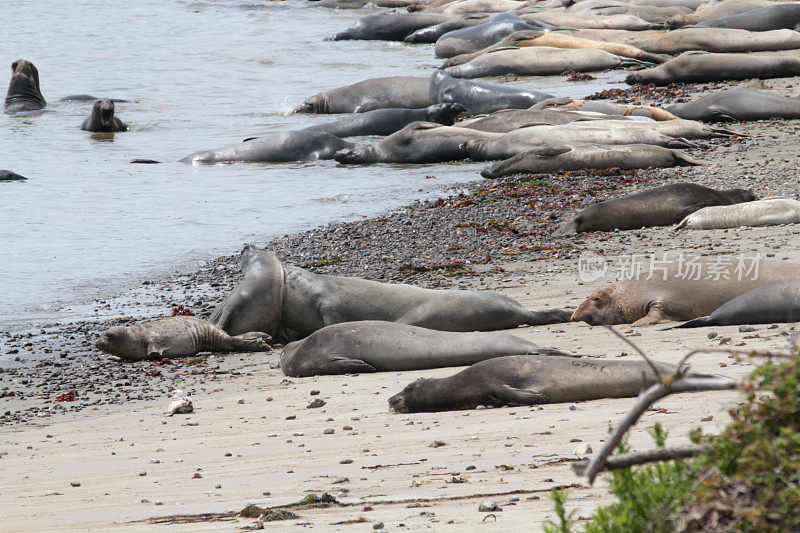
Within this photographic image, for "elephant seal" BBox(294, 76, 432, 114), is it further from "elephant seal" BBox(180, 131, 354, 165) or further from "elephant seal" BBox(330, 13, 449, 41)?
"elephant seal" BBox(330, 13, 449, 41)

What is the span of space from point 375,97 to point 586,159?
7150 millimetres

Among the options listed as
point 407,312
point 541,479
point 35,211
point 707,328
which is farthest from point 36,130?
point 541,479

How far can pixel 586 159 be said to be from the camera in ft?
38.0

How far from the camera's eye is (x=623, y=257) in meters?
7.71

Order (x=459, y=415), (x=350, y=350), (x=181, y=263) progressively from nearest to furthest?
(x=459, y=415) < (x=350, y=350) < (x=181, y=263)

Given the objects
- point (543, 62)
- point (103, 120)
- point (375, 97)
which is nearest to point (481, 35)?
point (543, 62)

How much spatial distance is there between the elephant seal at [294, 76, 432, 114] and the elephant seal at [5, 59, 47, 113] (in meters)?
6.01

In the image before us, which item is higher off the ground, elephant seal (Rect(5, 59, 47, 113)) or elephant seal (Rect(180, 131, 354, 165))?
elephant seal (Rect(5, 59, 47, 113))

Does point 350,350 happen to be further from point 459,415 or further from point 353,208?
point 353,208

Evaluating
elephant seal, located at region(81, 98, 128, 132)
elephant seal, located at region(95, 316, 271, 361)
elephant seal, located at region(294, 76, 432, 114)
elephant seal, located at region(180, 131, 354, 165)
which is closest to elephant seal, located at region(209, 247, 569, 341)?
elephant seal, located at region(95, 316, 271, 361)

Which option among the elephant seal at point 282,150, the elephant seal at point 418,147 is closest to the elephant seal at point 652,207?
the elephant seal at point 418,147

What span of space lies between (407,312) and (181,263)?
11.6 ft

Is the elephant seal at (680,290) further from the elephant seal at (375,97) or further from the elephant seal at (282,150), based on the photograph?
the elephant seal at (375,97)

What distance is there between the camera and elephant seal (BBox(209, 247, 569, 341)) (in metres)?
6.69
